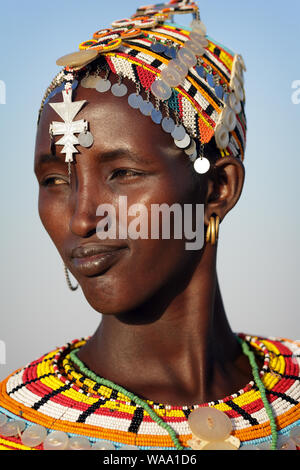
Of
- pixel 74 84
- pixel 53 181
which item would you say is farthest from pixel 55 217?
pixel 74 84

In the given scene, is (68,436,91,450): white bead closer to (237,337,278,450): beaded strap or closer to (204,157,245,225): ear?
(237,337,278,450): beaded strap

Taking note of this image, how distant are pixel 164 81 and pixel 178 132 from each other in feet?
0.89

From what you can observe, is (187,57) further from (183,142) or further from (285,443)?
(285,443)

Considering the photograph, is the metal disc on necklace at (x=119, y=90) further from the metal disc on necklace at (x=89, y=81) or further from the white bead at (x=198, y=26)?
the white bead at (x=198, y=26)

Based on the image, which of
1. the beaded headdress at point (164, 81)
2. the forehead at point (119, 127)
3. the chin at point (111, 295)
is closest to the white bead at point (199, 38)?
the beaded headdress at point (164, 81)

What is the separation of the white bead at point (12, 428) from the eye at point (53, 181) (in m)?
1.19

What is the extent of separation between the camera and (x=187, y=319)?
2.98 m

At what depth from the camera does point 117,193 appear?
259 cm

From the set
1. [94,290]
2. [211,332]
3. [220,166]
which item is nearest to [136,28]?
[220,166]
